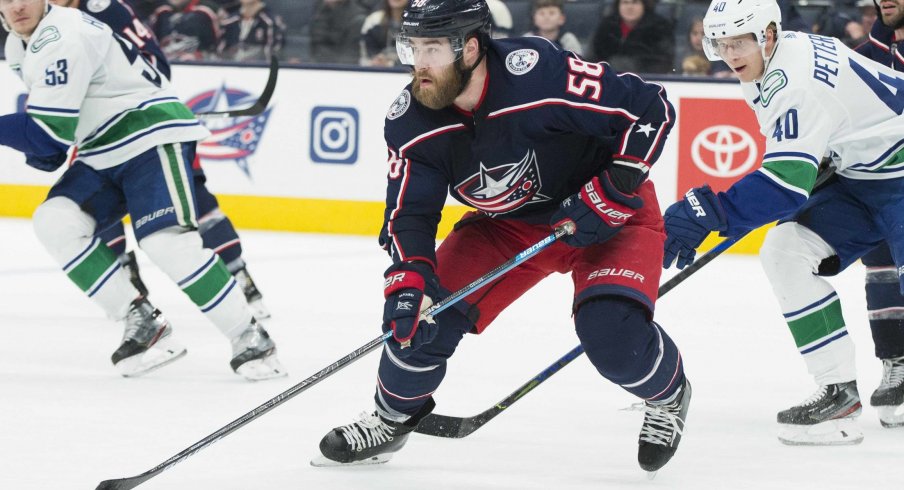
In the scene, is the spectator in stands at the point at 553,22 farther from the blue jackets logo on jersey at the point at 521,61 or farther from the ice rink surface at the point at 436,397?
the blue jackets logo on jersey at the point at 521,61

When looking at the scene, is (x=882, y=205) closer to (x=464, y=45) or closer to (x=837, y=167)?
(x=837, y=167)

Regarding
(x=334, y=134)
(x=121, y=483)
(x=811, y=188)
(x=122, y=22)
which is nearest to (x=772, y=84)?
(x=811, y=188)

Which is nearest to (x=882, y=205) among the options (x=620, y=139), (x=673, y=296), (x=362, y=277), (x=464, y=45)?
(x=620, y=139)

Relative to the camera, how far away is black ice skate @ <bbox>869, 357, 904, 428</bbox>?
311cm

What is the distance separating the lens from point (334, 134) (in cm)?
627

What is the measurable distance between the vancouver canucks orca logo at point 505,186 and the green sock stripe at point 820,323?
0.73 metres

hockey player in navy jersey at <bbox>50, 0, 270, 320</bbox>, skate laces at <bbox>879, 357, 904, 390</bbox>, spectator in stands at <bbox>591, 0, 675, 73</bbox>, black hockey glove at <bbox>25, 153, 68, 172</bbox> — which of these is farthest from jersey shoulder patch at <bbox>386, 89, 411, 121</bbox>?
spectator in stands at <bbox>591, 0, 675, 73</bbox>

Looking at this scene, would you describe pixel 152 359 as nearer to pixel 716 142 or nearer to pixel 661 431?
pixel 661 431

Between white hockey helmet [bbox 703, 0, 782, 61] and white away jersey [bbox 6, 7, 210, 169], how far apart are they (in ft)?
5.16

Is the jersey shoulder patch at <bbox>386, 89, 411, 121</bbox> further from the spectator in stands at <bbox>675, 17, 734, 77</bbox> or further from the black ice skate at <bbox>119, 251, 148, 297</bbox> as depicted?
the spectator in stands at <bbox>675, 17, 734, 77</bbox>

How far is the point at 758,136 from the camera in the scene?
18.8ft

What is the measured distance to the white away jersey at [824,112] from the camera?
270cm

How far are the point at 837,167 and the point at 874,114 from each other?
0.51 feet

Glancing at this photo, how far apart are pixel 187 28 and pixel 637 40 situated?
2.32 metres
